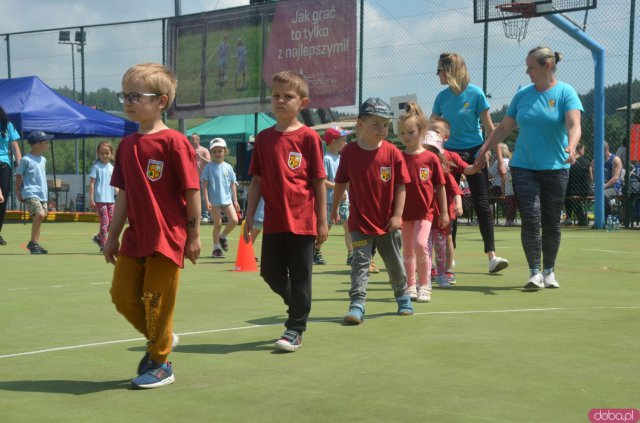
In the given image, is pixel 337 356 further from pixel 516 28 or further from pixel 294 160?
pixel 516 28

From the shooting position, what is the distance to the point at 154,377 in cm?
514

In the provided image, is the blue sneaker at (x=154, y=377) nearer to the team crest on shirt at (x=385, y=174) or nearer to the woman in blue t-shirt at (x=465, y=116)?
the team crest on shirt at (x=385, y=174)

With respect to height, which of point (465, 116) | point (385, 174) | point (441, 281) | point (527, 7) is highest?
point (527, 7)

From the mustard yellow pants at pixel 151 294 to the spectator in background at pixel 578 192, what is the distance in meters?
17.5

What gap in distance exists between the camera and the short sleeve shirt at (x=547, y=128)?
9.49 metres

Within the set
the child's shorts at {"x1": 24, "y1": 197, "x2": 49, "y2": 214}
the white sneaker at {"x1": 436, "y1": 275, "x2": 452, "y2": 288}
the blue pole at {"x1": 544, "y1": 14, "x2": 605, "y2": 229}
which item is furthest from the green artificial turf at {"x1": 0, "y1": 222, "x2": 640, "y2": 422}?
the blue pole at {"x1": 544, "y1": 14, "x2": 605, "y2": 229}

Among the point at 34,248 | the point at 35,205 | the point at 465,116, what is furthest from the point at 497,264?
the point at 35,205

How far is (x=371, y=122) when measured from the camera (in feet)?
24.0

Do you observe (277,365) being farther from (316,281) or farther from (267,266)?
(316,281)

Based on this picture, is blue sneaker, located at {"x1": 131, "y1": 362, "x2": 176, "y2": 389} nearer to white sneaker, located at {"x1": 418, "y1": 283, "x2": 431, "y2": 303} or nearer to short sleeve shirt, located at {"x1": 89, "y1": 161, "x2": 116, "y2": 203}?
white sneaker, located at {"x1": 418, "y1": 283, "x2": 431, "y2": 303}

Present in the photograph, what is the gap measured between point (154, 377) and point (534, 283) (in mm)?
5049

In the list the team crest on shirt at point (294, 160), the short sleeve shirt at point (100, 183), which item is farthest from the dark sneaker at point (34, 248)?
the team crest on shirt at point (294, 160)

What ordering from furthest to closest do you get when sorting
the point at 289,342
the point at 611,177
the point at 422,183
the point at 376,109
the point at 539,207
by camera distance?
the point at 611,177 < the point at 539,207 < the point at 422,183 < the point at 376,109 < the point at 289,342

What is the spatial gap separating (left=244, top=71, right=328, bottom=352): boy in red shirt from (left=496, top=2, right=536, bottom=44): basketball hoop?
15.1 meters
